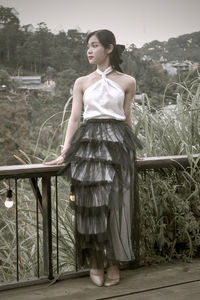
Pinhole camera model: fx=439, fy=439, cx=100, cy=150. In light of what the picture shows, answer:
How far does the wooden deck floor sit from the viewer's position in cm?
212

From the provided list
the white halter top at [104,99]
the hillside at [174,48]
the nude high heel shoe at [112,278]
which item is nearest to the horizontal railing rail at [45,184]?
the nude high heel shoe at [112,278]

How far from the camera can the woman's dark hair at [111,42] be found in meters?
2.13

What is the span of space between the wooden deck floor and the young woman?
140mm

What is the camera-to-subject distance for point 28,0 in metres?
12.3

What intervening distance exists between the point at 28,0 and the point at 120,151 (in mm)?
11194

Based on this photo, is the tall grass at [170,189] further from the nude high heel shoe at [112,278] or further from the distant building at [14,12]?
the distant building at [14,12]

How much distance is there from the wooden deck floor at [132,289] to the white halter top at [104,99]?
2.83 feet

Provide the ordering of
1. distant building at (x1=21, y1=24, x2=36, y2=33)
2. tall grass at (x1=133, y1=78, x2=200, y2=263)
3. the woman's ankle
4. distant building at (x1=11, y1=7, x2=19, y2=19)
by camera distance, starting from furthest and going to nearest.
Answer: distant building at (x1=21, y1=24, x2=36, y2=33)
distant building at (x1=11, y1=7, x2=19, y2=19)
tall grass at (x1=133, y1=78, x2=200, y2=263)
the woman's ankle

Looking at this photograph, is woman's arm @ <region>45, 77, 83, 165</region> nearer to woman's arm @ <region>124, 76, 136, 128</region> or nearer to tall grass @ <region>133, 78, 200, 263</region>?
woman's arm @ <region>124, 76, 136, 128</region>

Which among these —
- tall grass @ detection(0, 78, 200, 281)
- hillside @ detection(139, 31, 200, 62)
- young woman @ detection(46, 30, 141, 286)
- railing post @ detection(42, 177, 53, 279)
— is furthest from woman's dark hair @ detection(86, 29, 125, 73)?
hillside @ detection(139, 31, 200, 62)

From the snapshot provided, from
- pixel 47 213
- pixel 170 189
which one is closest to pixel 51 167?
pixel 47 213

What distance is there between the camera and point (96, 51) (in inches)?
84.3

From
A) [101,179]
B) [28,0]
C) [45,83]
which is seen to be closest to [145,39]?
[45,83]

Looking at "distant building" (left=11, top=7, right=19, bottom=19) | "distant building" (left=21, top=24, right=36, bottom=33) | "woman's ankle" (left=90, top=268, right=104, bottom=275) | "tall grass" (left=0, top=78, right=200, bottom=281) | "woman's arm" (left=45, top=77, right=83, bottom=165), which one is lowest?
"woman's ankle" (left=90, top=268, right=104, bottom=275)
